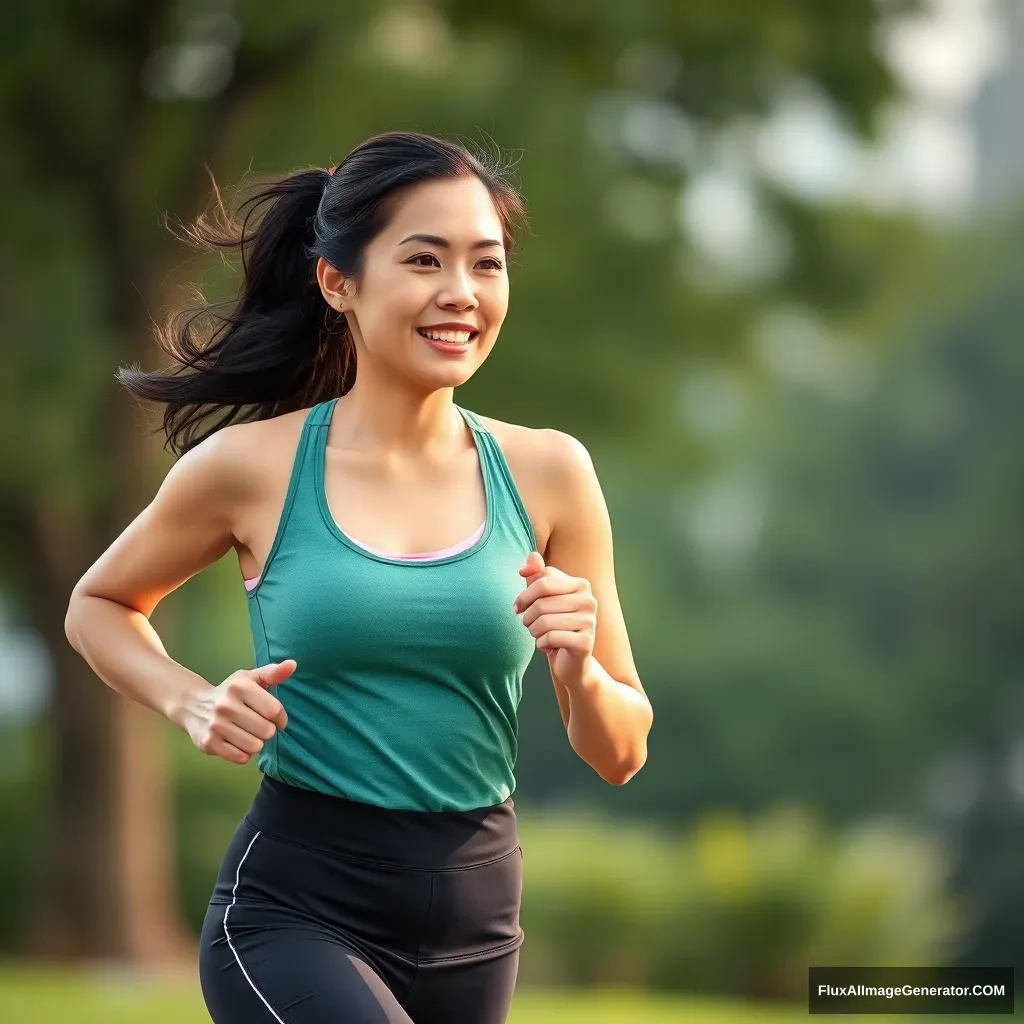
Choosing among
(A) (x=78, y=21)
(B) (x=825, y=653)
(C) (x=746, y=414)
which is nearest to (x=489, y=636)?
(A) (x=78, y=21)

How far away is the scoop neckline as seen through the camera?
107 inches

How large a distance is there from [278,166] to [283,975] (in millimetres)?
8942

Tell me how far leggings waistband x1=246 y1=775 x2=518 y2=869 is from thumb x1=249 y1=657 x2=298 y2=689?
0.89 ft

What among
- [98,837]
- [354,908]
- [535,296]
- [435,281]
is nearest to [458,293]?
[435,281]

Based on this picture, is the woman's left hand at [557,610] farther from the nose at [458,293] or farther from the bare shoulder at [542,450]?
the nose at [458,293]

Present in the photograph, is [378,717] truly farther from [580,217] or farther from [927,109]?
[927,109]

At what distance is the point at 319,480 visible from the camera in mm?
2811

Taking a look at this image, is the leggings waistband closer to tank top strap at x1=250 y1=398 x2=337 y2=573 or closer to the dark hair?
tank top strap at x1=250 y1=398 x2=337 y2=573

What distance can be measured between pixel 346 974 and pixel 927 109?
34.0ft

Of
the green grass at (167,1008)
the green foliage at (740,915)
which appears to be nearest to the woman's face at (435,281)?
the green grass at (167,1008)

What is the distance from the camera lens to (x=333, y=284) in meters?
2.97

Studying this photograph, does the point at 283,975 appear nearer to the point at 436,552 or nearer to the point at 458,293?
the point at 436,552

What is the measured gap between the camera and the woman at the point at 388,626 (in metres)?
2.67

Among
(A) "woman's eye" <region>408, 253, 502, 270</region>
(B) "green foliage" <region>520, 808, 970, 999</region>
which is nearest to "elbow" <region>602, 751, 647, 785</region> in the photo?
(A) "woman's eye" <region>408, 253, 502, 270</region>
